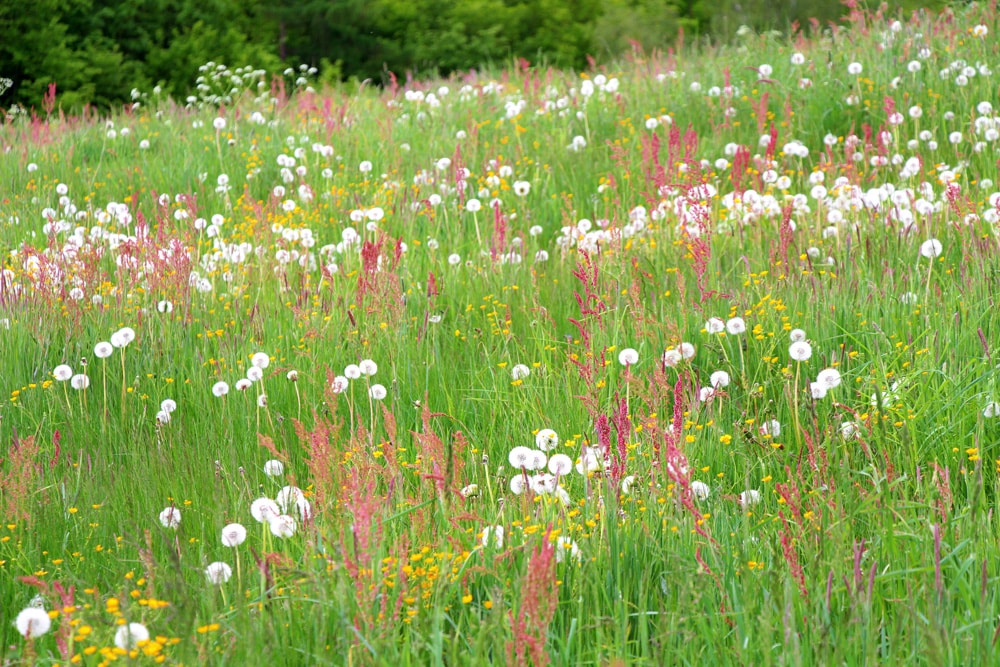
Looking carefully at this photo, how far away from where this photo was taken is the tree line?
18578 mm

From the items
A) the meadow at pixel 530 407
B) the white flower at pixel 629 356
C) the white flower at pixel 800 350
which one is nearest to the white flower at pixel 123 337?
the meadow at pixel 530 407

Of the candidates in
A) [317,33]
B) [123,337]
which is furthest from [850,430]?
[317,33]

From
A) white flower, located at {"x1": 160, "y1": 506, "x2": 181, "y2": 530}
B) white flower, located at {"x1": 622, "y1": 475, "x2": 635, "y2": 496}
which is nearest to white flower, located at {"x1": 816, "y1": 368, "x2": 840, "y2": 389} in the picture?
white flower, located at {"x1": 622, "y1": 475, "x2": 635, "y2": 496}

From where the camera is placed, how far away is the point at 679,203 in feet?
14.7

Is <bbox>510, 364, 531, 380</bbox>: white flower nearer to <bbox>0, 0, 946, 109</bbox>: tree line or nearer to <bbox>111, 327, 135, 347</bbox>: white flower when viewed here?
<bbox>111, 327, 135, 347</bbox>: white flower

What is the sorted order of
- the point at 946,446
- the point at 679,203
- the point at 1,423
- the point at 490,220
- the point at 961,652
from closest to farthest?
the point at 961,652, the point at 946,446, the point at 1,423, the point at 679,203, the point at 490,220

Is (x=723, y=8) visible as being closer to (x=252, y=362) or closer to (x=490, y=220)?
(x=490, y=220)

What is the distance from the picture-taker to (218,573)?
1930 millimetres

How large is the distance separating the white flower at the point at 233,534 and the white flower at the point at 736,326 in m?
1.66

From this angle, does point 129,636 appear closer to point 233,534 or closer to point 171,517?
point 233,534

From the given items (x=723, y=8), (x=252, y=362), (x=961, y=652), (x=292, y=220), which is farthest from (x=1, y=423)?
(x=723, y=8)

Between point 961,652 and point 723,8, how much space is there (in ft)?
82.2

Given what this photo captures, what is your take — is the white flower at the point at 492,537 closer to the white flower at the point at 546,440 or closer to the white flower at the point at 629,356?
the white flower at the point at 546,440

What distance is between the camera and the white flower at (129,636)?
1.47 metres
